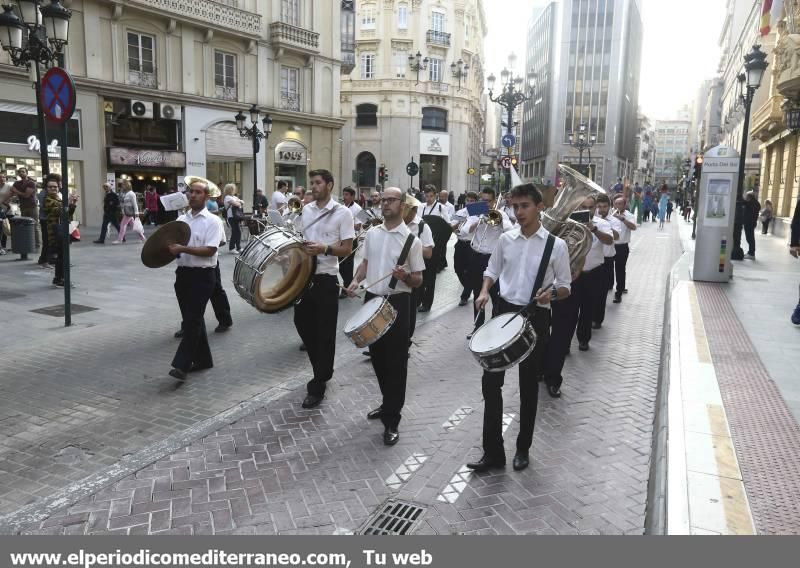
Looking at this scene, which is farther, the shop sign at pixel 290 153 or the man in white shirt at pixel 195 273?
the shop sign at pixel 290 153

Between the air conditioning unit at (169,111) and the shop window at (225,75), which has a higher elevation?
the shop window at (225,75)

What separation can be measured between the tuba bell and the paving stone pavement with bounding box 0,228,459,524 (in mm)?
2843

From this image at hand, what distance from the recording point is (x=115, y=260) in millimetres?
14742

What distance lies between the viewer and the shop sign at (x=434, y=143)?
52.3 metres

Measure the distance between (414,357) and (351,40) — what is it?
38.1 m

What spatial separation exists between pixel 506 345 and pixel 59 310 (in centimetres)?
792

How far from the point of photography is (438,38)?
52.8m

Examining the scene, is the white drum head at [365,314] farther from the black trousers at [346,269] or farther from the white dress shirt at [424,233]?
the black trousers at [346,269]

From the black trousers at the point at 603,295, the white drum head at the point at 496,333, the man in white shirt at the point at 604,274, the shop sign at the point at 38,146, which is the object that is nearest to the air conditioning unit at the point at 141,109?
the shop sign at the point at 38,146

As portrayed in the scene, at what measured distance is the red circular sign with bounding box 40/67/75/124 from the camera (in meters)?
7.87

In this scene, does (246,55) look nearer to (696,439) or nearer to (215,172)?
(215,172)

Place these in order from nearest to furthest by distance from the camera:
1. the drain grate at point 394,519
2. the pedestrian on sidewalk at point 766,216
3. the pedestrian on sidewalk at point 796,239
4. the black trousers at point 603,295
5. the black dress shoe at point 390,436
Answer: the drain grate at point 394,519 < the black dress shoe at point 390,436 < the pedestrian on sidewalk at point 796,239 < the black trousers at point 603,295 < the pedestrian on sidewalk at point 766,216

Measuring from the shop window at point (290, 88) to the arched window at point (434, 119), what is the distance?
72.4 feet

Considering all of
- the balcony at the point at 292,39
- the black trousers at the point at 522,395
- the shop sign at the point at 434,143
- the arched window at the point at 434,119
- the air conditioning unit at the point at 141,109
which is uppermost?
the balcony at the point at 292,39
